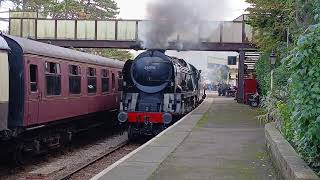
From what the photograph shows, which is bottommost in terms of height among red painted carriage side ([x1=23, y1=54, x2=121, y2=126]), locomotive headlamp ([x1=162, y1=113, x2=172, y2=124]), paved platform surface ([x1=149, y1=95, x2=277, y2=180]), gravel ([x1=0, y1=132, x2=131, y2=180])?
gravel ([x1=0, y1=132, x2=131, y2=180])

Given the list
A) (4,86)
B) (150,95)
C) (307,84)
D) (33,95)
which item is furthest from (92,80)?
(307,84)

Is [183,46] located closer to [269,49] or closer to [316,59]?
[269,49]

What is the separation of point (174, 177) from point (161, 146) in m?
4.06

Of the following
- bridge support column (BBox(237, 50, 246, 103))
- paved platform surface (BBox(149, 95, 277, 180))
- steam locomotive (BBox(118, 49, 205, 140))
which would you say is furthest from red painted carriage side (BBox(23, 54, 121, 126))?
bridge support column (BBox(237, 50, 246, 103))

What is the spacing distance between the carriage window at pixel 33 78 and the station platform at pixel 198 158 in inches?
108

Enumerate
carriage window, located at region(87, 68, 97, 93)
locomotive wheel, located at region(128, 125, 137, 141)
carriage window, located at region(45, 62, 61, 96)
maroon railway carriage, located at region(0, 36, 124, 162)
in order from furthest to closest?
locomotive wheel, located at region(128, 125, 137, 141)
carriage window, located at region(87, 68, 97, 93)
carriage window, located at region(45, 62, 61, 96)
maroon railway carriage, located at region(0, 36, 124, 162)

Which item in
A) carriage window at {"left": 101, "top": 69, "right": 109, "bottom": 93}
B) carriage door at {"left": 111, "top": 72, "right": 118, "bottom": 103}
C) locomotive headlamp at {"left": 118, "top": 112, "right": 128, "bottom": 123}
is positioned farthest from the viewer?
carriage door at {"left": 111, "top": 72, "right": 118, "bottom": 103}

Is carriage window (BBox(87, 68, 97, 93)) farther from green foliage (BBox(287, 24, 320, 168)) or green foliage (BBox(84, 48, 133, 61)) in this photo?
green foliage (BBox(84, 48, 133, 61))

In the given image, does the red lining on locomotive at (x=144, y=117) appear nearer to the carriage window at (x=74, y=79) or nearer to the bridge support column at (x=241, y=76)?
the carriage window at (x=74, y=79)

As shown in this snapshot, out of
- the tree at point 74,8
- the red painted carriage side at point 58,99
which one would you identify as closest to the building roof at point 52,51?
the red painted carriage side at point 58,99

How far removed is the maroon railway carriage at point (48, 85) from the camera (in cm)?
1139

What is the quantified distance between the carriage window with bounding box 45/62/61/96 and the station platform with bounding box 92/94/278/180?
2807 millimetres

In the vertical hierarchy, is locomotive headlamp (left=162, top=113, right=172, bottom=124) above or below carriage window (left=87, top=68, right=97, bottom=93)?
below

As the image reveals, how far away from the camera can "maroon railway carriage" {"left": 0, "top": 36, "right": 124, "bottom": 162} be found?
37.4 ft
